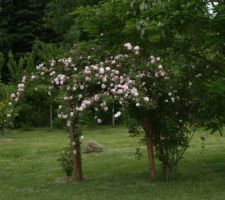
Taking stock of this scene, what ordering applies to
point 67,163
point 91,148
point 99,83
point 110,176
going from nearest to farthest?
point 99,83 < point 67,163 < point 110,176 < point 91,148

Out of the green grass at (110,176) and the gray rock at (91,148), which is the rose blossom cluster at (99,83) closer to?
the green grass at (110,176)

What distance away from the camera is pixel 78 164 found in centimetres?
1143

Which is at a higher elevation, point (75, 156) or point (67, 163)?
point (75, 156)

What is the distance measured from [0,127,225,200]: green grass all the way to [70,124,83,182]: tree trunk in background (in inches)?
7.9

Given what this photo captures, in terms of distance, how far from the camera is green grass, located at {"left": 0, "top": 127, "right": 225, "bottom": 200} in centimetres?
976

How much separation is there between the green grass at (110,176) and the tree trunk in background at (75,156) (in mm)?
201

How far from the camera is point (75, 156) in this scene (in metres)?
11.4

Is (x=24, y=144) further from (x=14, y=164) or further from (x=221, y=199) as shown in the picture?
(x=221, y=199)

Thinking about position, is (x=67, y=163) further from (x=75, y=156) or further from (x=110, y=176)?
(x=110, y=176)

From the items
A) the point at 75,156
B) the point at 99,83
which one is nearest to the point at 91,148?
the point at 75,156

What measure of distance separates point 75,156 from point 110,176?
3.56 feet

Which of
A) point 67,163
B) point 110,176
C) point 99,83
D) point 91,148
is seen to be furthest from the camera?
point 91,148

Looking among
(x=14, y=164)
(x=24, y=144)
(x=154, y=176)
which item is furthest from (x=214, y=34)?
(x=24, y=144)

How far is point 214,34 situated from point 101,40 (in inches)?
91.1
